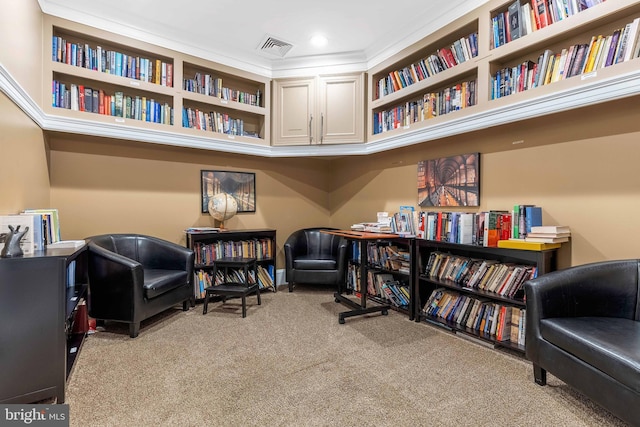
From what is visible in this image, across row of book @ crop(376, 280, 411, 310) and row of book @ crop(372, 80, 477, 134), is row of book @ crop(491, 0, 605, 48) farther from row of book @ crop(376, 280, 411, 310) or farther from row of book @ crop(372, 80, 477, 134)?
row of book @ crop(376, 280, 411, 310)

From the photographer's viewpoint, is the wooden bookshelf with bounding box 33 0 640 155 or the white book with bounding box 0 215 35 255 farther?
the wooden bookshelf with bounding box 33 0 640 155

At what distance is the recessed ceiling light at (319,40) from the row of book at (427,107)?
1.06m

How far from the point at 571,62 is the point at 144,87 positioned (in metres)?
3.95

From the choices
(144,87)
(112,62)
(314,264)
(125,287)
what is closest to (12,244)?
(125,287)

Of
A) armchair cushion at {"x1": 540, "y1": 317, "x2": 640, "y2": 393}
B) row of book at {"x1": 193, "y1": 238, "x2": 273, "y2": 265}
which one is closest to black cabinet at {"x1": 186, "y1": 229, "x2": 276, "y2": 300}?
row of book at {"x1": 193, "y1": 238, "x2": 273, "y2": 265}

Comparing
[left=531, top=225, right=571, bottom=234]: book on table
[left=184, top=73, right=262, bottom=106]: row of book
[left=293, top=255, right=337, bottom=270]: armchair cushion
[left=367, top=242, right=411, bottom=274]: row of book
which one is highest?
[left=184, top=73, right=262, bottom=106]: row of book

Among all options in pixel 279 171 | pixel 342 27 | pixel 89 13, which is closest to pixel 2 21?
pixel 89 13

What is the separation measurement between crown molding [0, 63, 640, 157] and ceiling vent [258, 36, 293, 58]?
3.84 ft

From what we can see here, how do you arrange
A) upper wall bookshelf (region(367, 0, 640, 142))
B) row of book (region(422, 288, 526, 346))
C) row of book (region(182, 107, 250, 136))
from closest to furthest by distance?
1. upper wall bookshelf (region(367, 0, 640, 142))
2. row of book (region(422, 288, 526, 346))
3. row of book (region(182, 107, 250, 136))

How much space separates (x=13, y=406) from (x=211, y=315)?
181 cm

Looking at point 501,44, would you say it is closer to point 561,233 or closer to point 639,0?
point 639,0

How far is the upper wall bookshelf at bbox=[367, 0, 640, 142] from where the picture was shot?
215 cm

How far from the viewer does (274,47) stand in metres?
3.79

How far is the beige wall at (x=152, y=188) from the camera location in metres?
3.40
